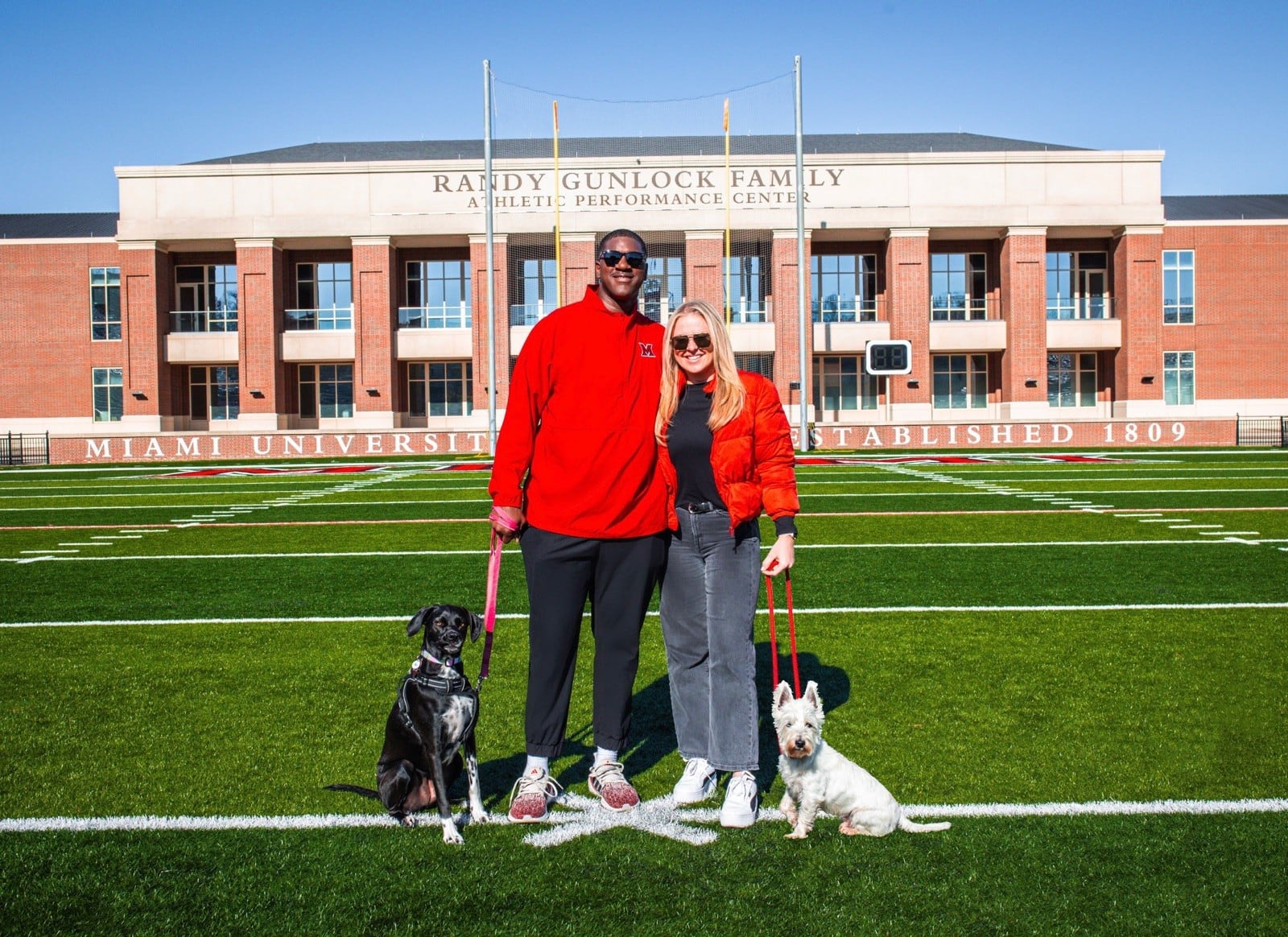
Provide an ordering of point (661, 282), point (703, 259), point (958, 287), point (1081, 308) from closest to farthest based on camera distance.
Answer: point (703, 259) → point (661, 282) → point (1081, 308) → point (958, 287)

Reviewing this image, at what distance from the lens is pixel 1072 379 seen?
43.5 metres

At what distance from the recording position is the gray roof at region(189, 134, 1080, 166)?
41.2m

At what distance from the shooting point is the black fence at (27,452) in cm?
3528

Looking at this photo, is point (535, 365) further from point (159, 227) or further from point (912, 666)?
point (159, 227)

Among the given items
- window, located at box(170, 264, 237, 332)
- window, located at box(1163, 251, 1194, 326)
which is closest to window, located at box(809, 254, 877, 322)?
window, located at box(1163, 251, 1194, 326)

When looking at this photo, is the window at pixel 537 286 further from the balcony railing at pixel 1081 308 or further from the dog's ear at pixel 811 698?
the dog's ear at pixel 811 698

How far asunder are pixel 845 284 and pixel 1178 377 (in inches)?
522

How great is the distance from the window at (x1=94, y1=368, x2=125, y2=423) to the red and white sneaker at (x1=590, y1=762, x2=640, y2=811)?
45046 millimetres

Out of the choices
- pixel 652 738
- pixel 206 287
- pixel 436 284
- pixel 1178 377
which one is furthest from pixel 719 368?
pixel 1178 377

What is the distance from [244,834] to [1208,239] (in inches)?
1846

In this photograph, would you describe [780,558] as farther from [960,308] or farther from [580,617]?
[960,308]

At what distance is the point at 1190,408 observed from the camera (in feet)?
143

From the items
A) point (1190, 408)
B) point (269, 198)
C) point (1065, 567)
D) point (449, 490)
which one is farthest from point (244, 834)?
point (1190, 408)

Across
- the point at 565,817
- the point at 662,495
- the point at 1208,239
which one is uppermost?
the point at 1208,239
